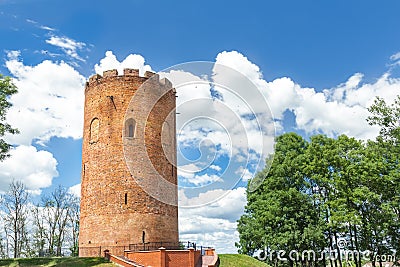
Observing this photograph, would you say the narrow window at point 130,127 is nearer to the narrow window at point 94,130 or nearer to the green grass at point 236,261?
the narrow window at point 94,130

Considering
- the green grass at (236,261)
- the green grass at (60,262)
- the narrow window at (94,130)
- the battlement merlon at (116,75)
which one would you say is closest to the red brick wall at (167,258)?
the green grass at (60,262)

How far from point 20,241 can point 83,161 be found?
1912 cm

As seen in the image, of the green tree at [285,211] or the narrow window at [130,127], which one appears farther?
the green tree at [285,211]

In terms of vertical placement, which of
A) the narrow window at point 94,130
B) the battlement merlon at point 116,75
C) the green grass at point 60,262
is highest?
the battlement merlon at point 116,75

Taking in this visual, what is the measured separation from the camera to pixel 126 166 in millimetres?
25266

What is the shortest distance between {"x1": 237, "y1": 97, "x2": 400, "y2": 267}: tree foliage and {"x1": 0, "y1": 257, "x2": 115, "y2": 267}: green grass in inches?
482

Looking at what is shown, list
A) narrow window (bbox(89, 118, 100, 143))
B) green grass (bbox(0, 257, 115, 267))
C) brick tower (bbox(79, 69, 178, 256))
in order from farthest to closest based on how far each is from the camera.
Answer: narrow window (bbox(89, 118, 100, 143)) → brick tower (bbox(79, 69, 178, 256)) → green grass (bbox(0, 257, 115, 267))

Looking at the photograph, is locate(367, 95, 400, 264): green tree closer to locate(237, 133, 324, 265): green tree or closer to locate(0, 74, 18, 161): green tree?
locate(237, 133, 324, 265): green tree

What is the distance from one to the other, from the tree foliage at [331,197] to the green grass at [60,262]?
12.2 metres

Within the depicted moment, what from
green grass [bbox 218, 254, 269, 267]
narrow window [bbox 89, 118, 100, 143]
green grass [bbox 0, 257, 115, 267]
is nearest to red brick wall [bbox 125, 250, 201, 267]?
green grass [bbox 0, 257, 115, 267]

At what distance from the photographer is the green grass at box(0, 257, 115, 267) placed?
20.4 m

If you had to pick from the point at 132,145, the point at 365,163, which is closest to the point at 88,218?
the point at 132,145

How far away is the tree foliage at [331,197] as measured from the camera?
85.8 ft

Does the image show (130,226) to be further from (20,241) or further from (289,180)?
(20,241)
